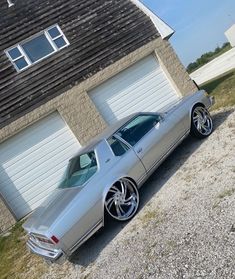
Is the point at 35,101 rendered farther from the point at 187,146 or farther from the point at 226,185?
the point at 226,185

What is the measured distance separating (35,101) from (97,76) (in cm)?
215

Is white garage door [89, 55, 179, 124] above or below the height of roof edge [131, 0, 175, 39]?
below

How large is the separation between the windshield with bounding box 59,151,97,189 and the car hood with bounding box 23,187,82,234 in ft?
0.63

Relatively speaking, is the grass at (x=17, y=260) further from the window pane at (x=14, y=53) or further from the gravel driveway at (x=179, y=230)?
the window pane at (x=14, y=53)

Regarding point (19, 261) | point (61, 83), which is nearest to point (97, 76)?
point (61, 83)

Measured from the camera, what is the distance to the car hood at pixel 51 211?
6.16m

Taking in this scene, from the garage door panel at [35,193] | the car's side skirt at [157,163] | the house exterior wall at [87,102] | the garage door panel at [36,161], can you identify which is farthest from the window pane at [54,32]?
the car's side skirt at [157,163]

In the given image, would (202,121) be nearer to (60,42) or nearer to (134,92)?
(134,92)

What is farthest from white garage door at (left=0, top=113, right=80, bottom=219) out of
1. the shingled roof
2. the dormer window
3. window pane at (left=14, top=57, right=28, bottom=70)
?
the dormer window

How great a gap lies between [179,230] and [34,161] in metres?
7.96

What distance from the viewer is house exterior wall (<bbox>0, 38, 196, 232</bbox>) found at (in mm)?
12617

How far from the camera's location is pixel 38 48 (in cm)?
1384

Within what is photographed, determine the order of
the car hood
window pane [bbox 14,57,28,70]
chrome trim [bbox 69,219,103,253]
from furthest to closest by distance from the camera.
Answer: window pane [bbox 14,57,28,70] → the car hood → chrome trim [bbox 69,219,103,253]

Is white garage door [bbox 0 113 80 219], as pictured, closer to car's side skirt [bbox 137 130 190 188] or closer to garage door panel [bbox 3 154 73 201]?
garage door panel [bbox 3 154 73 201]
